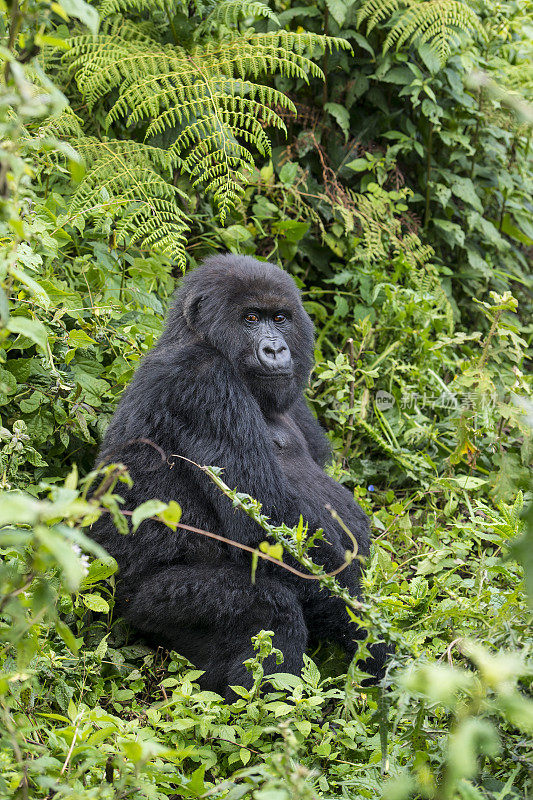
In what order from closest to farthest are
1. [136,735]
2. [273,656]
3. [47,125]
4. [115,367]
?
[136,735], [273,656], [115,367], [47,125]

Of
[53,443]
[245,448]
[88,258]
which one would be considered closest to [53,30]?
[88,258]

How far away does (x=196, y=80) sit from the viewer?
4496 millimetres

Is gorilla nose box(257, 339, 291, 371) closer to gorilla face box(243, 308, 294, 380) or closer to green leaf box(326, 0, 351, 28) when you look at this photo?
gorilla face box(243, 308, 294, 380)

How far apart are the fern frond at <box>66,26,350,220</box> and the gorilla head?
1059 mm

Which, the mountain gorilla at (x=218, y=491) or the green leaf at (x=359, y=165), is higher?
the green leaf at (x=359, y=165)

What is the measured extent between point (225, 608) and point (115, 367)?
52.1 inches

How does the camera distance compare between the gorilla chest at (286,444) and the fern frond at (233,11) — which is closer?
the gorilla chest at (286,444)

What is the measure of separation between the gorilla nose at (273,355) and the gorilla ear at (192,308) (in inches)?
11.7

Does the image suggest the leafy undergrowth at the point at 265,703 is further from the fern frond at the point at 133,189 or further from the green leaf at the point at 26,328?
the fern frond at the point at 133,189

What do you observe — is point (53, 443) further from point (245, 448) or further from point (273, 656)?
point (273, 656)

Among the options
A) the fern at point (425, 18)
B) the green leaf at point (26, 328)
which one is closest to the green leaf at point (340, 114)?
the fern at point (425, 18)

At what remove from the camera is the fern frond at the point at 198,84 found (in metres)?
4.36

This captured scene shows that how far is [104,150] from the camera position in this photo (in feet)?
14.6

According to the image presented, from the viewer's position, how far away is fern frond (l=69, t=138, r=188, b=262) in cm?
410
